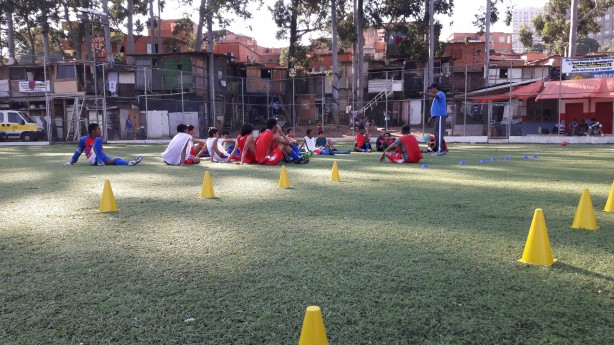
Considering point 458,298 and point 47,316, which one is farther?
point 458,298

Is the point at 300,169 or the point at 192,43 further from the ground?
the point at 192,43

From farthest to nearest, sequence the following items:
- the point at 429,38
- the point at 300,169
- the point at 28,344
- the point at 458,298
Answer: the point at 429,38 < the point at 300,169 < the point at 458,298 < the point at 28,344

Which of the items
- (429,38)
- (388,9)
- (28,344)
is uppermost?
(388,9)

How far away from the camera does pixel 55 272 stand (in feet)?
11.0

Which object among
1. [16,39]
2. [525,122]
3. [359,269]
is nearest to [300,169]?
[359,269]

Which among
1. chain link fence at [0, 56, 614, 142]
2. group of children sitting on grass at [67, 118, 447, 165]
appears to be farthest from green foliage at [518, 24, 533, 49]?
group of children sitting on grass at [67, 118, 447, 165]

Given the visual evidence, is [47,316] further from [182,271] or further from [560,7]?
[560,7]

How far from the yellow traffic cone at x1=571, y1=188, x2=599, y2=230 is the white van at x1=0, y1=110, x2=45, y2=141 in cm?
3277

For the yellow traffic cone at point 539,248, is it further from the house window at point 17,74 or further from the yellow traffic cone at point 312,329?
the house window at point 17,74

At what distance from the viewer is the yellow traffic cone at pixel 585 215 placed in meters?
4.40

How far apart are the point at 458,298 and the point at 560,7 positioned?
47975mm

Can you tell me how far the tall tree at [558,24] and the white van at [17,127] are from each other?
42284mm

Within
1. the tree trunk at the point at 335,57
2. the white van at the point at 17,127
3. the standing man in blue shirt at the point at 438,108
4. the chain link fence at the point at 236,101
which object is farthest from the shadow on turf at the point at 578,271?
the white van at the point at 17,127

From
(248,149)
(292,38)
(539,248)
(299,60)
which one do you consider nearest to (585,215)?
(539,248)
